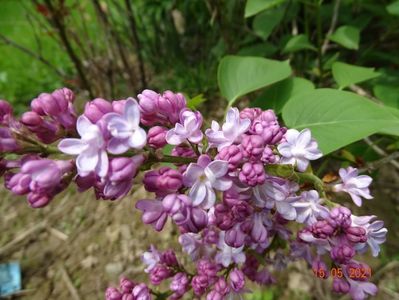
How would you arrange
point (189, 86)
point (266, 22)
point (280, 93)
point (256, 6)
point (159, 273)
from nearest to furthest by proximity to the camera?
point (159, 273) → point (280, 93) → point (256, 6) → point (266, 22) → point (189, 86)

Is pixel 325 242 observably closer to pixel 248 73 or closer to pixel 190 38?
pixel 248 73

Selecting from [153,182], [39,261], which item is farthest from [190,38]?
[153,182]

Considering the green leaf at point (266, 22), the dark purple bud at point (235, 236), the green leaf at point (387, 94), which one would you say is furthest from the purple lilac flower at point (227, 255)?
the green leaf at point (266, 22)

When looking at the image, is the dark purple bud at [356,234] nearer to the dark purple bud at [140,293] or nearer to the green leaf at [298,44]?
the dark purple bud at [140,293]

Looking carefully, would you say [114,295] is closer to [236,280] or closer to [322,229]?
[236,280]

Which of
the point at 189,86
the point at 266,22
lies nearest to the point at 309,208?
the point at 266,22

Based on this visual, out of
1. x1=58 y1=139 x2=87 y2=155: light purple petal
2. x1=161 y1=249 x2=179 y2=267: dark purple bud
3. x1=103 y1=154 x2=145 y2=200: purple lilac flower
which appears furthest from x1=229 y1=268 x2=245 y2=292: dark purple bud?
x1=58 y1=139 x2=87 y2=155: light purple petal

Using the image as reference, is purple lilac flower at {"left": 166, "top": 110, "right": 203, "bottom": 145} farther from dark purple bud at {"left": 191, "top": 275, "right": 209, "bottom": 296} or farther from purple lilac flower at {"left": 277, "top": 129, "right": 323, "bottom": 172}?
dark purple bud at {"left": 191, "top": 275, "right": 209, "bottom": 296}
